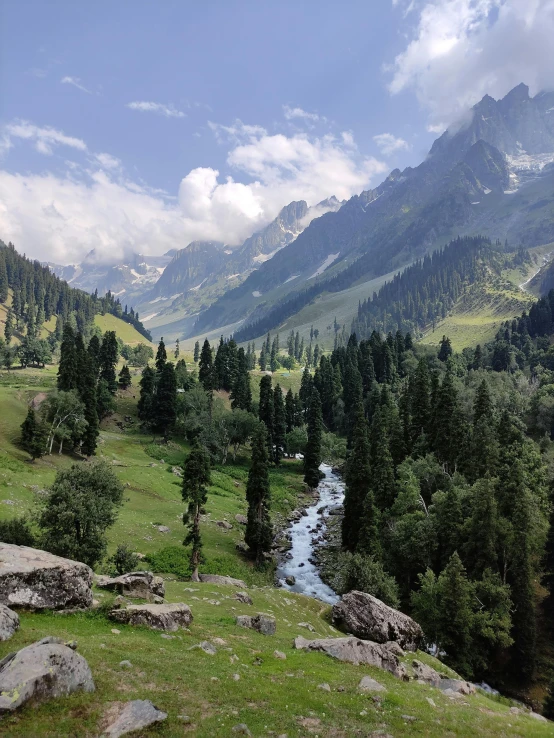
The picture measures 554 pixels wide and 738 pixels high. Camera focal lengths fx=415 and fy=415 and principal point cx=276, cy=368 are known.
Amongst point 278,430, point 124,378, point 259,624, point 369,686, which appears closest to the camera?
point 369,686

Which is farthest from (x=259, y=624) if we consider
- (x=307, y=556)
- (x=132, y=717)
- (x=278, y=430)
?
(x=278, y=430)

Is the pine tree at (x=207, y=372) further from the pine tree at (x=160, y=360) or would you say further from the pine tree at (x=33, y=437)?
the pine tree at (x=33, y=437)

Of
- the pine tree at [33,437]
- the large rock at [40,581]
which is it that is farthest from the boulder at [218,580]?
the pine tree at [33,437]

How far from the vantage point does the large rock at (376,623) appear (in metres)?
37.3

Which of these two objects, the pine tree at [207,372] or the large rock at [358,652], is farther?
the pine tree at [207,372]

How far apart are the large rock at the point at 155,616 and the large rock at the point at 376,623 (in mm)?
18819

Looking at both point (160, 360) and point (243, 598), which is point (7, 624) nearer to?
point (243, 598)

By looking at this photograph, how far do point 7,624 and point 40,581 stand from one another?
509cm

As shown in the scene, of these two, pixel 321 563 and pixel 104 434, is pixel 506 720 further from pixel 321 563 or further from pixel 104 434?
pixel 104 434

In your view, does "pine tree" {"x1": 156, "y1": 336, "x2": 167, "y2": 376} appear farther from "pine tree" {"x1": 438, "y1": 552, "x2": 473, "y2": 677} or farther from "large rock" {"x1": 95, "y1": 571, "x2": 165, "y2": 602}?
"large rock" {"x1": 95, "y1": 571, "x2": 165, "y2": 602}

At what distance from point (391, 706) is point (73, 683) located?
15439 mm

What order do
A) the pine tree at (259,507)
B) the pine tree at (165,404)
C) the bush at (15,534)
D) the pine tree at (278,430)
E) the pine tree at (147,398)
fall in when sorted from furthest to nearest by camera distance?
the pine tree at (278,430) < the pine tree at (147,398) < the pine tree at (165,404) < the pine tree at (259,507) < the bush at (15,534)

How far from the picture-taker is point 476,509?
184ft

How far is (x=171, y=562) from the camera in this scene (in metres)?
51.9
